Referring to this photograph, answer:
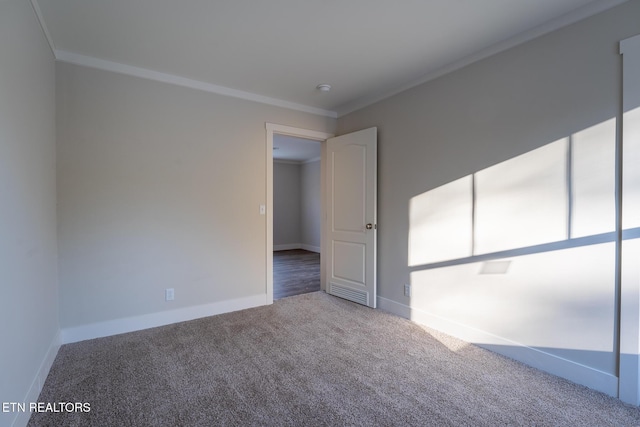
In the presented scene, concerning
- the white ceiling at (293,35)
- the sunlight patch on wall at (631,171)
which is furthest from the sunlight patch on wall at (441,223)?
the white ceiling at (293,35)

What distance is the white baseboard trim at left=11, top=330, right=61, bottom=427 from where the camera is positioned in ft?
5.08

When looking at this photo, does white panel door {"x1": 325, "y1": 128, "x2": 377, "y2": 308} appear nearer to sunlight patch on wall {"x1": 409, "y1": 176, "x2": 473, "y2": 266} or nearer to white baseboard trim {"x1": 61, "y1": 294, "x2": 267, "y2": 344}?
sunlight patch on wall {"x1": 409, "y1": 176, "x2": 473, "y2": 266}

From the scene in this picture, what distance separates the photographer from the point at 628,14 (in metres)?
1.83

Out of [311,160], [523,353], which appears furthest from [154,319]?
[311,160]

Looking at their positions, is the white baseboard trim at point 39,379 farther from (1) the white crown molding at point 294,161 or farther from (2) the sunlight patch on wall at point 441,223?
(1) the white crown molding at point 294,161

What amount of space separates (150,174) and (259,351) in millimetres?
2020

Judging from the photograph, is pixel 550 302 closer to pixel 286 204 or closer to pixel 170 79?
pixel 170 79

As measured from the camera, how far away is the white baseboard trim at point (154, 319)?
2619 millimetres

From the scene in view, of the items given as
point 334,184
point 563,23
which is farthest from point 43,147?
point 563,23

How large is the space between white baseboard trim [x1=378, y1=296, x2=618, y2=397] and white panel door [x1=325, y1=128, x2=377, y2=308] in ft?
2.25

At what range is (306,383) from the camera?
2012 millimetres

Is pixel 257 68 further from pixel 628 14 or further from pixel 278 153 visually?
pixel 278 153

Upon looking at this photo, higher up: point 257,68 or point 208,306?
point 257,68

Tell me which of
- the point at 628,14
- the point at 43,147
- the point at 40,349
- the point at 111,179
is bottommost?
the point at 40,349
